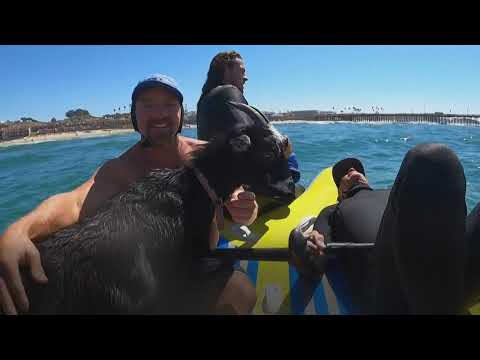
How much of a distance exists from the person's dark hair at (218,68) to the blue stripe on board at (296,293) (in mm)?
1047

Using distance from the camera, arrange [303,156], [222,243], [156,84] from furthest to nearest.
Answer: [303,156], [222,243], [156,84]

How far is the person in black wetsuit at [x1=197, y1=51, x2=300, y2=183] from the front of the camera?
1.79 meters

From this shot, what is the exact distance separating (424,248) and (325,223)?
64cm

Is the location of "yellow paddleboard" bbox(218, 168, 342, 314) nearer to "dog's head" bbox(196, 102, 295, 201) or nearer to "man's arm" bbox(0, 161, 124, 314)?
"dog's head" bbox(196, 102, 295, 201)

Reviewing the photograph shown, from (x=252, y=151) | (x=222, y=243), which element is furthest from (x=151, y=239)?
(x=252, y=151)

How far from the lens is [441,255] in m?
1.32

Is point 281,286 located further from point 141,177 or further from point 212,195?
point 141,177

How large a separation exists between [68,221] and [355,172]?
1641 millimetres

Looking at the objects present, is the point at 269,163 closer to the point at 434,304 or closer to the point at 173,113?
the point at 173,113

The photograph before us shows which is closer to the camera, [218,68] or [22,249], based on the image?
[22,249]

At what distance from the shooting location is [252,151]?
1.72m

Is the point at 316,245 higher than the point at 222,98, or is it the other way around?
the point at 222,98
